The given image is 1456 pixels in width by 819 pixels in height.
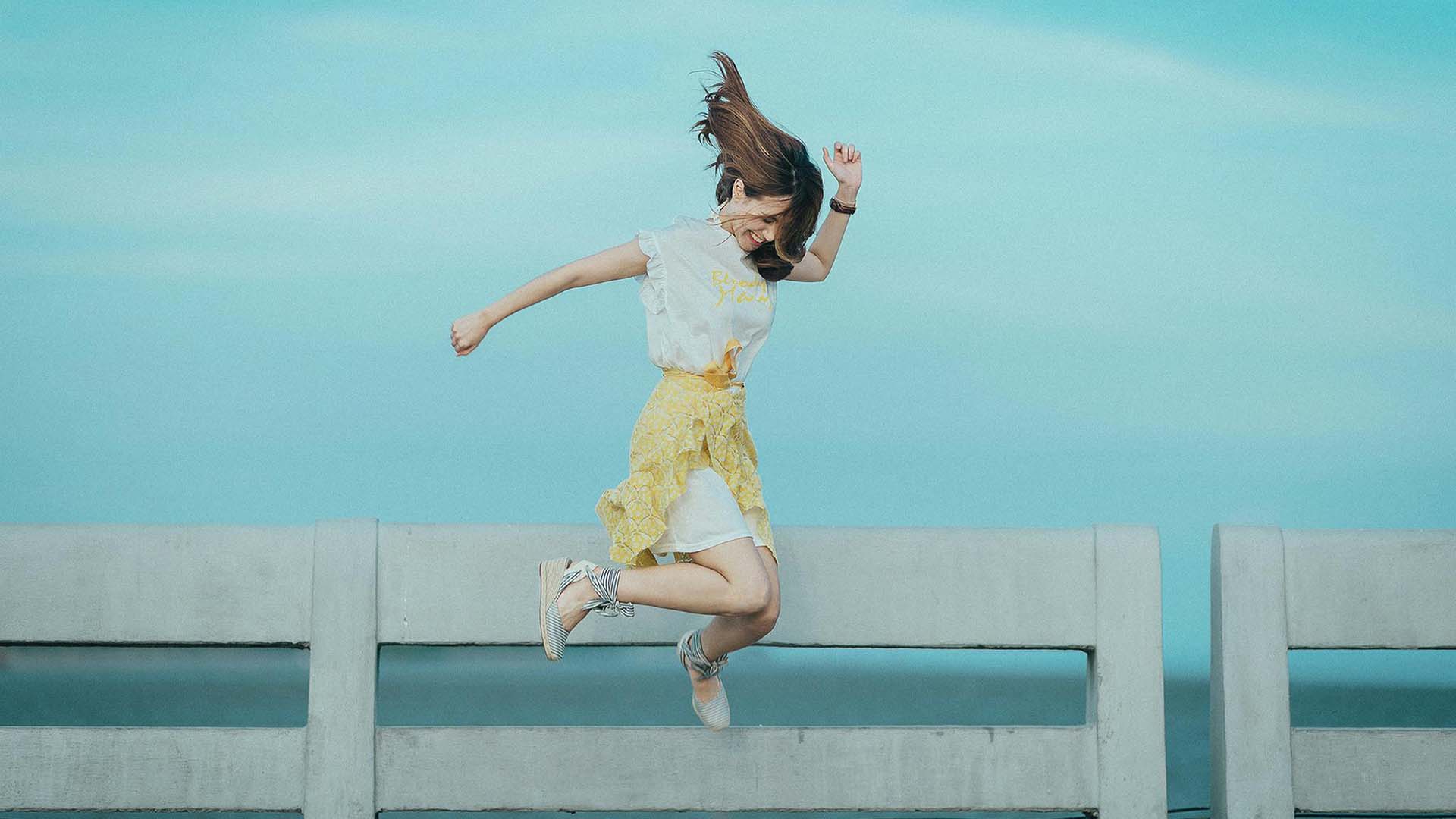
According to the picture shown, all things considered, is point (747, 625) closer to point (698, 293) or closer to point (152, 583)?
point (698, 293)

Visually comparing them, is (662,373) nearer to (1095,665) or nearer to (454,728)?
(454,728)

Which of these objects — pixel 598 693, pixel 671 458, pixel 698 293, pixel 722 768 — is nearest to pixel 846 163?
pixel 698 293

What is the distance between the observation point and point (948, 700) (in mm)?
12773

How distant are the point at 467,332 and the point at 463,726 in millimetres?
1349

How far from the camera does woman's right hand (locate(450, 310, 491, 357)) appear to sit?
4.00m

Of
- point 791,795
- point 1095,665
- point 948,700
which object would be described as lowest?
point 791,795

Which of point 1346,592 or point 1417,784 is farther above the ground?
point 1346,592

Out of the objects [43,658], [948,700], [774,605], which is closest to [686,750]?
[774,605]

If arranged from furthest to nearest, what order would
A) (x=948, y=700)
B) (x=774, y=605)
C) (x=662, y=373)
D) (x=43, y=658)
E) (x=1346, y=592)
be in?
(x=43, y=658) < (x=948, y=700) < (x=1346, y=592) < (x=662, y=373) < (x=774, y=605)

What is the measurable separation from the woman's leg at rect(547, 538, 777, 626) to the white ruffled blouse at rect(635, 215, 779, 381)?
1.87 feet

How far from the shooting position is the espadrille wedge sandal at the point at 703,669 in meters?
4.33

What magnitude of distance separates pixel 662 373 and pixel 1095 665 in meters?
1.77

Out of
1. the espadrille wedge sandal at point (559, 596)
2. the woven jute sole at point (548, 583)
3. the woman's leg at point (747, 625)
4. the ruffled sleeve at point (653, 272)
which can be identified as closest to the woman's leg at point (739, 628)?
the woman's leg at point (747, 625)

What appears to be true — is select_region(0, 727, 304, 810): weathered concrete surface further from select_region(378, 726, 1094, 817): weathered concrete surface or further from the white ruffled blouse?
the white ruffled blouse
